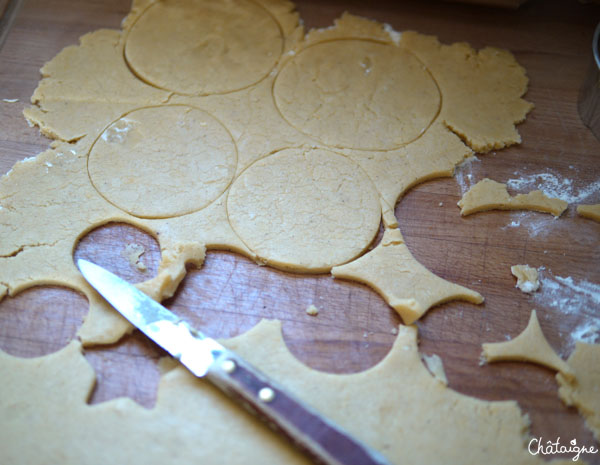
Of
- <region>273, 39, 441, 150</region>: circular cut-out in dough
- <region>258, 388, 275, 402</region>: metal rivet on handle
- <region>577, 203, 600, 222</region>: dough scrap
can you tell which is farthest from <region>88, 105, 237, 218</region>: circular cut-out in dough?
<region>577, 203, 600, 222</region>: dough scrap

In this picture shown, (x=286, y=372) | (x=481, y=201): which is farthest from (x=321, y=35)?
(x=286, y=372)

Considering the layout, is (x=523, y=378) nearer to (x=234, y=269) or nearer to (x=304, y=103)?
(x=234, y=269)

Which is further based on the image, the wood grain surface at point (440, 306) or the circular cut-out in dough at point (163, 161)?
the circular cut-out in dough at point (163, 161)

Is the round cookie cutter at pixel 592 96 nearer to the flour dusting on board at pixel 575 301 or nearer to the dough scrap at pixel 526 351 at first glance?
the flour dusting on board at pixel 575 301

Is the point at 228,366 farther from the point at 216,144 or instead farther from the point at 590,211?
the point at 590,211

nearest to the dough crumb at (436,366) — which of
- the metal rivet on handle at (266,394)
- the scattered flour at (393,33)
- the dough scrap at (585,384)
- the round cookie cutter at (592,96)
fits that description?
the dough scrap at (585,384)

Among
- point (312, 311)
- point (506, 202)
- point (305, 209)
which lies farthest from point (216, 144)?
point (506, 202)
